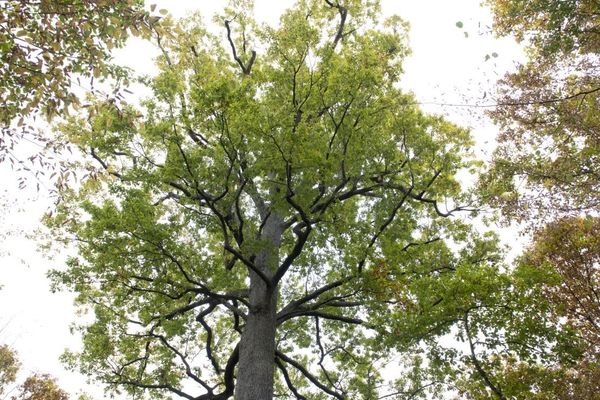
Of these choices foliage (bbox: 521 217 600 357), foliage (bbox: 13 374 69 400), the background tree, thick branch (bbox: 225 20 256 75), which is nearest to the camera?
the background tree

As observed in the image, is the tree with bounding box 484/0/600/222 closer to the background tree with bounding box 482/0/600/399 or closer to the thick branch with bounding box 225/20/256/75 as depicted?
the background tree with bounding box 482/0/600/399

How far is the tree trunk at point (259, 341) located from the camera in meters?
7.65

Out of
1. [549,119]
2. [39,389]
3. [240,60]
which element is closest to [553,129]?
[549,119]

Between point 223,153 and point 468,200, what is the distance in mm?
5479

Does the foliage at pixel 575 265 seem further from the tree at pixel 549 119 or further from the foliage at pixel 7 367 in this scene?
the foliage at pixel 7 367

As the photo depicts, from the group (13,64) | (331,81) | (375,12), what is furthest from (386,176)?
(13,64)

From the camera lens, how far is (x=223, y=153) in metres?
7.53

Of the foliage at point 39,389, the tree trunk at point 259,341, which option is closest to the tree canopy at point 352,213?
the tree trunk at point 259,341

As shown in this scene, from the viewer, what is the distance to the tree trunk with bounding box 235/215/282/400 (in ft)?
25.1

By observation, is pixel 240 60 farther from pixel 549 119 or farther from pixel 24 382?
pixel 24 382

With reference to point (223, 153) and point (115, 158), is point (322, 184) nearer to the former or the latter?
point (223, 153)

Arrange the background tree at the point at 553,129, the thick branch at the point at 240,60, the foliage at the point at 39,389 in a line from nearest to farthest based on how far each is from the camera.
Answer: the background tree at the point at 553,129 < the thick branch at the point at 240,60 < the foliage at the point at 39,389

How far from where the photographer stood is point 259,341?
8.25 meters

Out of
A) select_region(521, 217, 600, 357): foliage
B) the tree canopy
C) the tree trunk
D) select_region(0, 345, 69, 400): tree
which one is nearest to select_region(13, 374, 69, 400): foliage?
select_region(0, 345, 69, 400): tree
